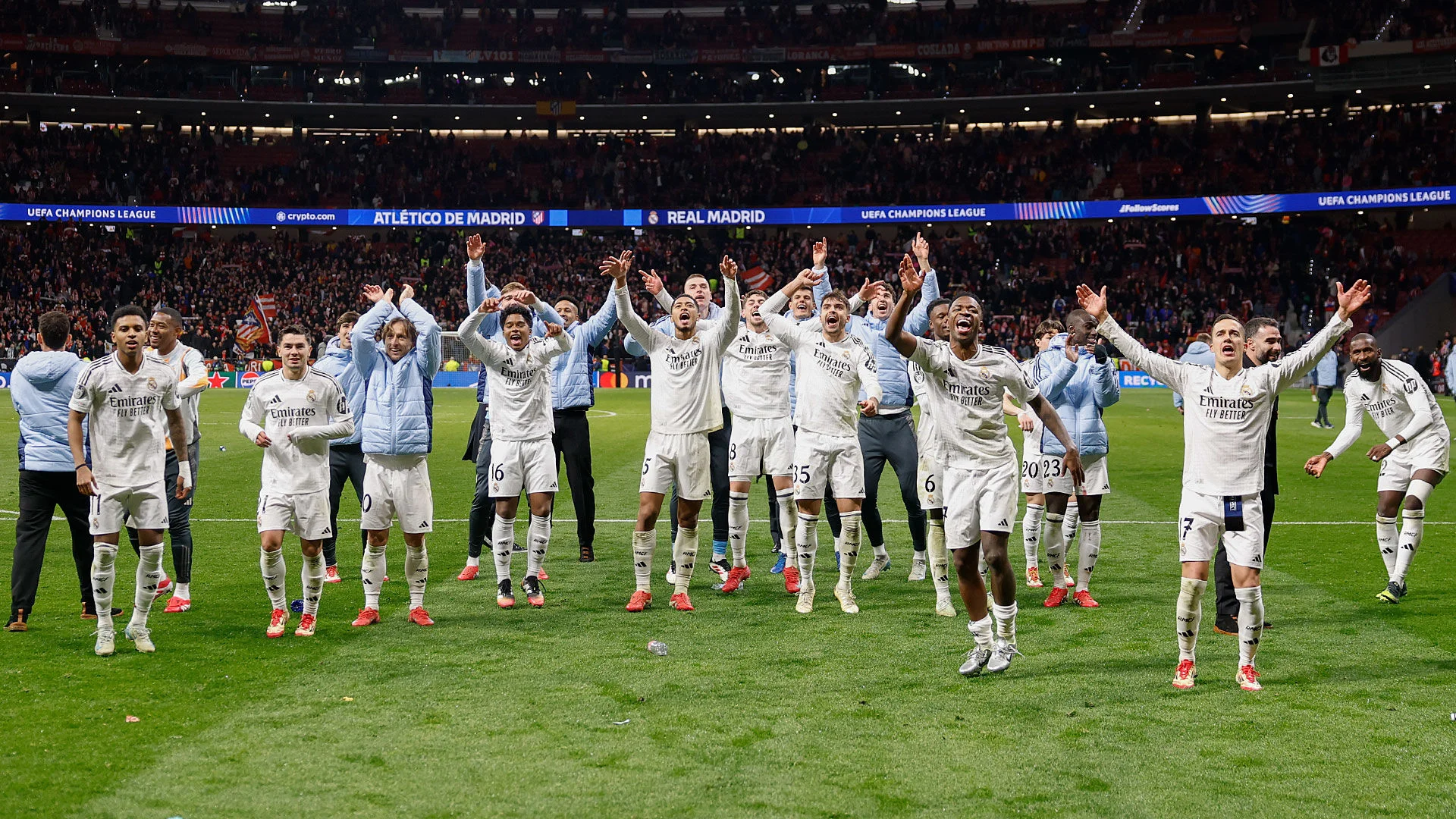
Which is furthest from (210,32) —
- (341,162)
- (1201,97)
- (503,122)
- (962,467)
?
(962,467)

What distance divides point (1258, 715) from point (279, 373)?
22.2 ft

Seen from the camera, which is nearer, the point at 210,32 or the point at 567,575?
the point at 567,575

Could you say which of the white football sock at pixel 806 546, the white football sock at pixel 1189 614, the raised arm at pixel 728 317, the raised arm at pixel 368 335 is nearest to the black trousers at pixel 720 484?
the raised arm at pixel 728 317

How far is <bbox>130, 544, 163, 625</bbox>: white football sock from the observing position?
793cm

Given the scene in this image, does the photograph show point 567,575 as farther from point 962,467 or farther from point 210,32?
point 210,32

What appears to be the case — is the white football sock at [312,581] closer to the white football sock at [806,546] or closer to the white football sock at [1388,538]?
the white football sock at [806,546]

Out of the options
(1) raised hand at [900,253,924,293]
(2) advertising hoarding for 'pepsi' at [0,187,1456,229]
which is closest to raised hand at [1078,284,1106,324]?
(1) raised hand at [900,253,924,293]

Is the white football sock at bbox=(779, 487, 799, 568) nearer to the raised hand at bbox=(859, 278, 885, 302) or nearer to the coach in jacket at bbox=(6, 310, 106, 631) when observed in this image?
the raised hand at bbox=(859, 278, 885, 302)

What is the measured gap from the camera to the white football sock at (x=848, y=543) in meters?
9.34

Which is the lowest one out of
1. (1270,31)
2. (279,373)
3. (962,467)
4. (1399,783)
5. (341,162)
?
(1399,783)

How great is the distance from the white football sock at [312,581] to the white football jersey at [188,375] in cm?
151

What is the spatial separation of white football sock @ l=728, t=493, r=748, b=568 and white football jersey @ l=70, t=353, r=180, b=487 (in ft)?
→ 14.4

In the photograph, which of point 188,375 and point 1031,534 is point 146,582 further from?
point 1031,534

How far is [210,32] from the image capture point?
5681cm
